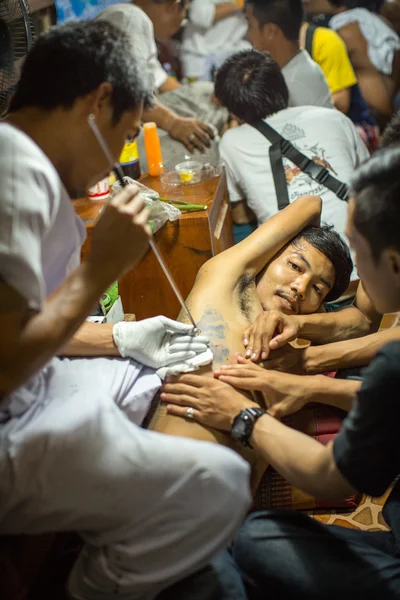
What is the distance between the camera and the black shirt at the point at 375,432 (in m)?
1.11

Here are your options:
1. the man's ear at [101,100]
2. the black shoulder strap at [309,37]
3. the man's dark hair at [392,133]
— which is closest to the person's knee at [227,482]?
the man's ear at [101,100]

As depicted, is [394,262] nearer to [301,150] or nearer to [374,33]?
[301,150]

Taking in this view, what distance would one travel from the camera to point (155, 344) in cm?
164

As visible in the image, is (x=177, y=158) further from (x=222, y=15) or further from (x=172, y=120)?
(x=222, y=15)

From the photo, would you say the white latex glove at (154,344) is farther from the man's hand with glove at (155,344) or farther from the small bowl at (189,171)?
the small bowl at (189,171)

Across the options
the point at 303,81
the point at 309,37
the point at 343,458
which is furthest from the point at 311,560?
the point at 309,37

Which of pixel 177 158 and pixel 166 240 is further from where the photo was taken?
pixel 177 158

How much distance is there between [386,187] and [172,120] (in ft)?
7.27

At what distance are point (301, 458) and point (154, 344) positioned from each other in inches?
21.0

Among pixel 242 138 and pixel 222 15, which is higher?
pixel 222 15

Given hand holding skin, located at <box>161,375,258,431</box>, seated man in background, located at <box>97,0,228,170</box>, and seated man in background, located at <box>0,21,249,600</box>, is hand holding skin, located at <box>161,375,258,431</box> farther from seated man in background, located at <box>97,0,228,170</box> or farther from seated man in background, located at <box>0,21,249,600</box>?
seated man in background, located at <box>97,0,228,170</box>

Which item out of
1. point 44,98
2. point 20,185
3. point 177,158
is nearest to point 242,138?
point 177,158

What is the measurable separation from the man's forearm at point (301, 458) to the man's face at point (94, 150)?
2.27 ft

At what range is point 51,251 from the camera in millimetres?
1226
